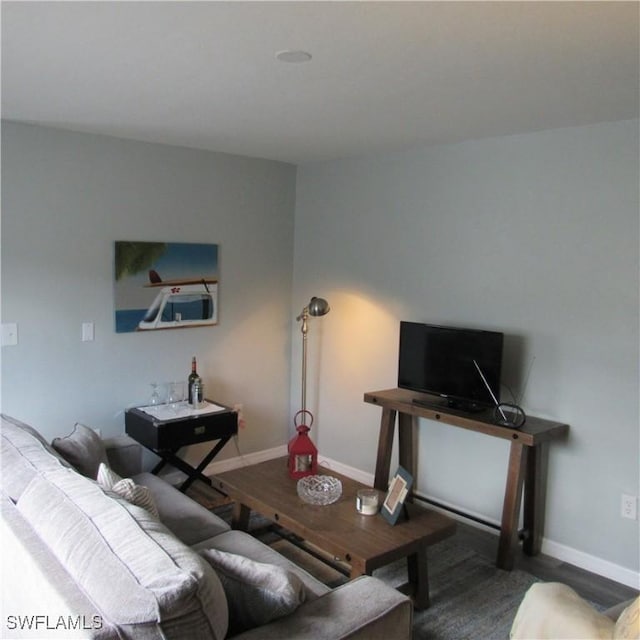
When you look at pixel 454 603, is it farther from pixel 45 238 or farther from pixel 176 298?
pixel 45 238

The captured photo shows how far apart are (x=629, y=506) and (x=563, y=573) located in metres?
0.52

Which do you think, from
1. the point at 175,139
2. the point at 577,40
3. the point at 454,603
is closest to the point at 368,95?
the point at 577,40

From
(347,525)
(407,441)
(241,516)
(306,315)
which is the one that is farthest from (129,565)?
(306,315)

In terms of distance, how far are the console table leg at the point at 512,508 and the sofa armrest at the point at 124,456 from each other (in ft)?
6.78

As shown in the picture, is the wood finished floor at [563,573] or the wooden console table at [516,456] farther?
the wooden console table at [516,456]

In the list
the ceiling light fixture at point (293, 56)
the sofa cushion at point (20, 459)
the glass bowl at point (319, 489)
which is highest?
the ceiling light fixture at point (293, 56)

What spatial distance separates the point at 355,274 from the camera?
4.52 m

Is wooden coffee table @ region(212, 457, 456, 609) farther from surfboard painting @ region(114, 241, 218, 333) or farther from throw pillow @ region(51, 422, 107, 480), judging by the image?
surfboard painting @ region(114, 241, 218, 333)

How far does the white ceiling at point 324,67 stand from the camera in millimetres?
1877

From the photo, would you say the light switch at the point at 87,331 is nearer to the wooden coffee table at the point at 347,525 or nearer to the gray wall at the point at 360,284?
the gray wall at the point at 360,284

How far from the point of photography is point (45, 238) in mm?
3689

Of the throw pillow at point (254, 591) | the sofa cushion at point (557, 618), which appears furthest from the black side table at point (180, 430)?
the sofa cushion at point (557, 618)

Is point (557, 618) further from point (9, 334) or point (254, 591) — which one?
point (9, 334)

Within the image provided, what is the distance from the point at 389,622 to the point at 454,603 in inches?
50.9
